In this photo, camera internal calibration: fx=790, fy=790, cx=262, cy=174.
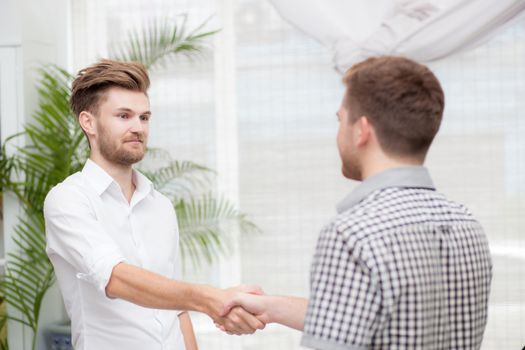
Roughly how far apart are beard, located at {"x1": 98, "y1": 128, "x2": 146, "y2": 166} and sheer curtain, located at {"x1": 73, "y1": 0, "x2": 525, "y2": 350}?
5.95 feet

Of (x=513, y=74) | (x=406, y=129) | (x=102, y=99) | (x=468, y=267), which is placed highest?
(x=513, y=74)

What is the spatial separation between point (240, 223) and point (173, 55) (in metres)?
0.96

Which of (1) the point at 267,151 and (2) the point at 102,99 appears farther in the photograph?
(1) the point at 267,151

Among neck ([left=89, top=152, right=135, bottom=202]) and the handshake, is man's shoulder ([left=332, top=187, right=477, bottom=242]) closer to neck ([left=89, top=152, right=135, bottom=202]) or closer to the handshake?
the handshake

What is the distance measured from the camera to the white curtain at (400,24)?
3709 millimetres

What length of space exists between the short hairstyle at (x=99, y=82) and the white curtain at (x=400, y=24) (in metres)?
1.69

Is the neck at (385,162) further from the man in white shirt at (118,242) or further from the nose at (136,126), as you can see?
the nose at (136,126)

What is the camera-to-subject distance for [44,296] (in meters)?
3.92

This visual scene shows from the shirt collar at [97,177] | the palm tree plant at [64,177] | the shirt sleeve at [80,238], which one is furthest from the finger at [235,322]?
the palm tree plant at [64,177]

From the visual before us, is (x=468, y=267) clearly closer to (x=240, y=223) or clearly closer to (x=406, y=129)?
(x=406, y=129)

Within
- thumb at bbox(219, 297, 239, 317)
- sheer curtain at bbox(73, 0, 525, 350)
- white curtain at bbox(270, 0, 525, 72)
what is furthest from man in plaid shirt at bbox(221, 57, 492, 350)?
sheer curtain at bbox(73, 0, 525, 350)

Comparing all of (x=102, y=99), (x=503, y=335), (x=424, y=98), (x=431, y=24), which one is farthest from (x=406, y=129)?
(x=503, y=335)

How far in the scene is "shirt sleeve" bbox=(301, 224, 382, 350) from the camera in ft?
4.23

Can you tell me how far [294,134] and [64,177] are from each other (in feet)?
3.83
